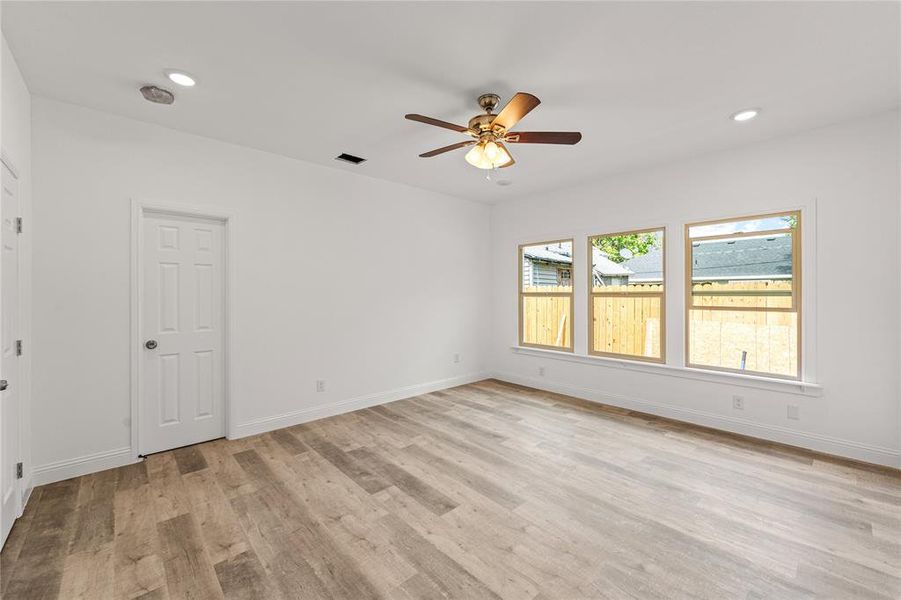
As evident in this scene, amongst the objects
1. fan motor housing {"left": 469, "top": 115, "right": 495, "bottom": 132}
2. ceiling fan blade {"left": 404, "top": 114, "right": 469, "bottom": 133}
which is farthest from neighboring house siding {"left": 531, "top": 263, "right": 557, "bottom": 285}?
ceiling fan blade {"left": 404, "top": 114, "right": 469, "bottom": 133}

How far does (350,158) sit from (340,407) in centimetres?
277

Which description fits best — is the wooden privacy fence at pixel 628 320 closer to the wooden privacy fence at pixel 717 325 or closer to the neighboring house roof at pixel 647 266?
the wooden privacy fence at pixel 717 325

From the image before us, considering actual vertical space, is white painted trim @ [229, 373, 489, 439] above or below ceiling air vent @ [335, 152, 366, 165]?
below

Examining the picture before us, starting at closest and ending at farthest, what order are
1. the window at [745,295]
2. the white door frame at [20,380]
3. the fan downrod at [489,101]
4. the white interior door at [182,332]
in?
the white door frame at [20,380], the fan downrod at [489,101], the white interior door at [182,332], the window at [745,295]

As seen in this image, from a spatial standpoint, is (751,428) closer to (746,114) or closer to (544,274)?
(746,114)

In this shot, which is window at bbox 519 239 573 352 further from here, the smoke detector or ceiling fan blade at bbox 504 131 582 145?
the smoke detector

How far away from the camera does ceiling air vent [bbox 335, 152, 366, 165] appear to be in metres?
3.95

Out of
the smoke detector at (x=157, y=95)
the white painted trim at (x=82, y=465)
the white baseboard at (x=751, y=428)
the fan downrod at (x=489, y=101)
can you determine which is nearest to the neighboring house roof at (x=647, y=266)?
the white baseboard at (x=751, y=428)

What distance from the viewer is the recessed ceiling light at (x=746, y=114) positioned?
2.97 meters

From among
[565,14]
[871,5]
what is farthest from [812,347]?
[565,14]

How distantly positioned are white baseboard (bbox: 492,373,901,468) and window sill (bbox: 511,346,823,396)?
1.12 feet

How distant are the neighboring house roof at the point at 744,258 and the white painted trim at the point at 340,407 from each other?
339 centimetres

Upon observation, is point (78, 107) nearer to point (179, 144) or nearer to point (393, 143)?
point (179, 144)

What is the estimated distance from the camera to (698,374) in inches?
157
